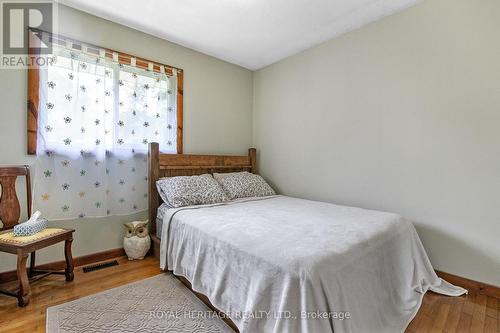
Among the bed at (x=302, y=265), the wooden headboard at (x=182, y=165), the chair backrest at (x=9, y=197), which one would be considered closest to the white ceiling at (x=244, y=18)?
the wooden headboard at (x=182, y=165)

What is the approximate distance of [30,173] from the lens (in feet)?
6.70

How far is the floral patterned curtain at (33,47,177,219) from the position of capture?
2086mm

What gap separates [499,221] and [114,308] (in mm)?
2888

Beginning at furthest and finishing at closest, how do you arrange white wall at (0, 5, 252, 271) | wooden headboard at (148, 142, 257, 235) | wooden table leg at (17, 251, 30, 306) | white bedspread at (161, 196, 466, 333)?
wooden headboard at (148, 142, 257, 235)
white wall at (0, 5, 252, 271)
wooden table leg at (17, 251, 30, 306)
white bedspread at (161, 196, 466, 333)

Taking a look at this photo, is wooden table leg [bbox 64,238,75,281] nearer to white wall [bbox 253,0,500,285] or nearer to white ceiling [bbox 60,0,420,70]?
white ceiling [bbox 60,0,420,70]

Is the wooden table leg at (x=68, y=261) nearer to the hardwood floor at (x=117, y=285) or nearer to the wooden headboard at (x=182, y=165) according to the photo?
the hardwood floor at (x=117, y=285)

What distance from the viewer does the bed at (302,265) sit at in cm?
109

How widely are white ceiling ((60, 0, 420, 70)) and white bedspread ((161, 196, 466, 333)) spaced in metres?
1.91

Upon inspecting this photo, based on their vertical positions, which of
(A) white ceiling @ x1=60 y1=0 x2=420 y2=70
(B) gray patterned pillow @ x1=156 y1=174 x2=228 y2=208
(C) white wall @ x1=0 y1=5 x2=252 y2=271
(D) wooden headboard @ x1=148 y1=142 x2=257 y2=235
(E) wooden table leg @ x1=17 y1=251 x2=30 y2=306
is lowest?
(E) wooden table leg @ x1=17 y1=251 x2=30 y2=306

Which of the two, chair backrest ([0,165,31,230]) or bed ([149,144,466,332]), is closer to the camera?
bed ([149,144,466,332])

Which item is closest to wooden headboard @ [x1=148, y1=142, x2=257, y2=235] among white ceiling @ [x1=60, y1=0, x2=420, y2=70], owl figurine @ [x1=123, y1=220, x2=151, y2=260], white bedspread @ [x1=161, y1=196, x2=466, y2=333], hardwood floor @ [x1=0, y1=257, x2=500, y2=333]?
owl figurine @ [x1=123, y1=220, x2=151, y2=260]

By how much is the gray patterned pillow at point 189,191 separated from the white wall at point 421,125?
1.22m

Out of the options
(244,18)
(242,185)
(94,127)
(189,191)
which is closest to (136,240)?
(189,191)

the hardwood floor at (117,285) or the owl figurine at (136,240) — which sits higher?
the owl figurine at (136,240)
